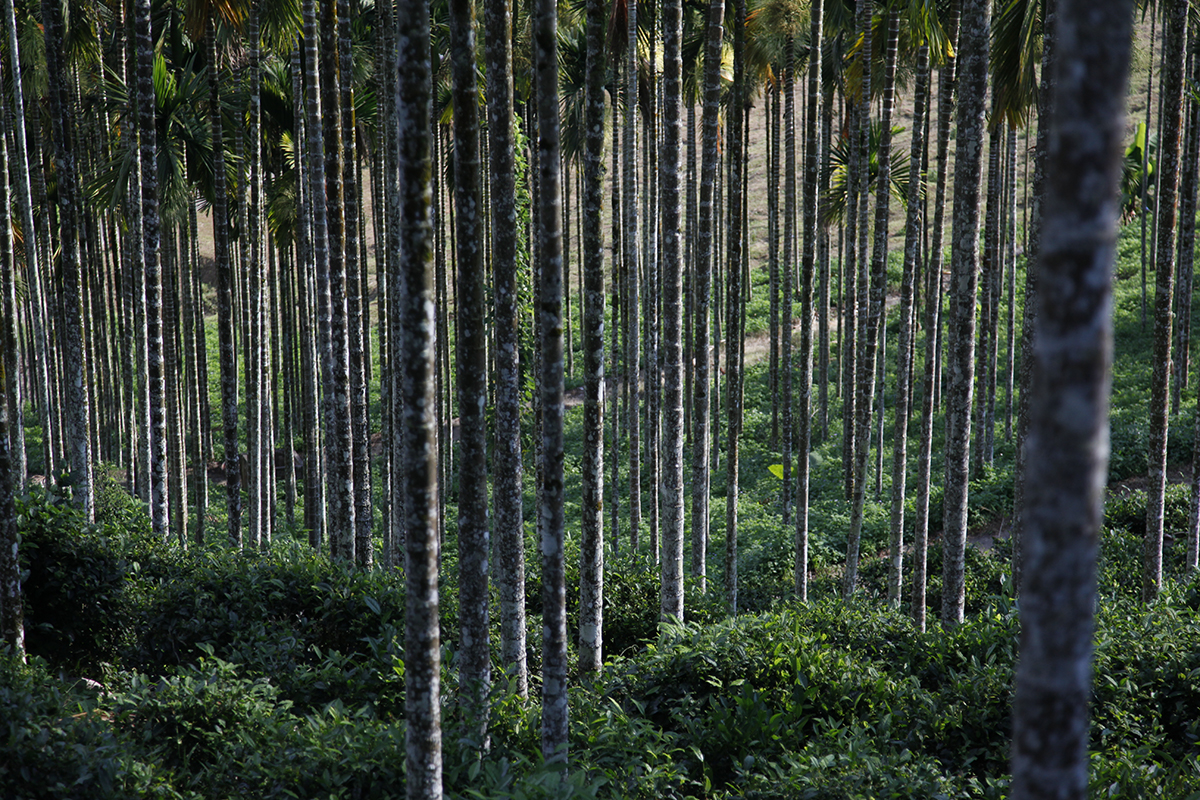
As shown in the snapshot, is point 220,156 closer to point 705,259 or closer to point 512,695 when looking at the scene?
point 705,259

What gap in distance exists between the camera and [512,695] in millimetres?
6035

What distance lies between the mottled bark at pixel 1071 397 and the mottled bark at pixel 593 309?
4212 millimetres

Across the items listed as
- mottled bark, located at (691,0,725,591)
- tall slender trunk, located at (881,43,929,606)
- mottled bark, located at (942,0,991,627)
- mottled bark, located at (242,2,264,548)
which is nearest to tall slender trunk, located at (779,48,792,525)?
tall slender trunk, located at (881,43,929,606)

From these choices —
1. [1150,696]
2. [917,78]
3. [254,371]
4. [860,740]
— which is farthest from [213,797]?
[254,371]

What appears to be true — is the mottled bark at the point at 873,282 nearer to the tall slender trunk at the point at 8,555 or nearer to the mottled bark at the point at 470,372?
the mottled bark at the point at 470,372

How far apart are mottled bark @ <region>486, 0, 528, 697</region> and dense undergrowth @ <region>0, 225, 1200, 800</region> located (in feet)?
4.11

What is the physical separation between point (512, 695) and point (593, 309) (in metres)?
2.91

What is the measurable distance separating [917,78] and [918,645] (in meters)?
6.29

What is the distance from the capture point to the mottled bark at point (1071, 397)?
192 cm

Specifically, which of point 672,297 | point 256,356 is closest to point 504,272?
point 672,297

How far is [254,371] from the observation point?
584 inches

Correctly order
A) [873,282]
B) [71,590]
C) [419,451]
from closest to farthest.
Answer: [419,451] < [71,590] < [873,282]

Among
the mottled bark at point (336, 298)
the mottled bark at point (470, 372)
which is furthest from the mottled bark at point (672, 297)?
the mottled bark at point (336, 298)

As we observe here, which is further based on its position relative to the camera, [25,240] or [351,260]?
[25,240]
